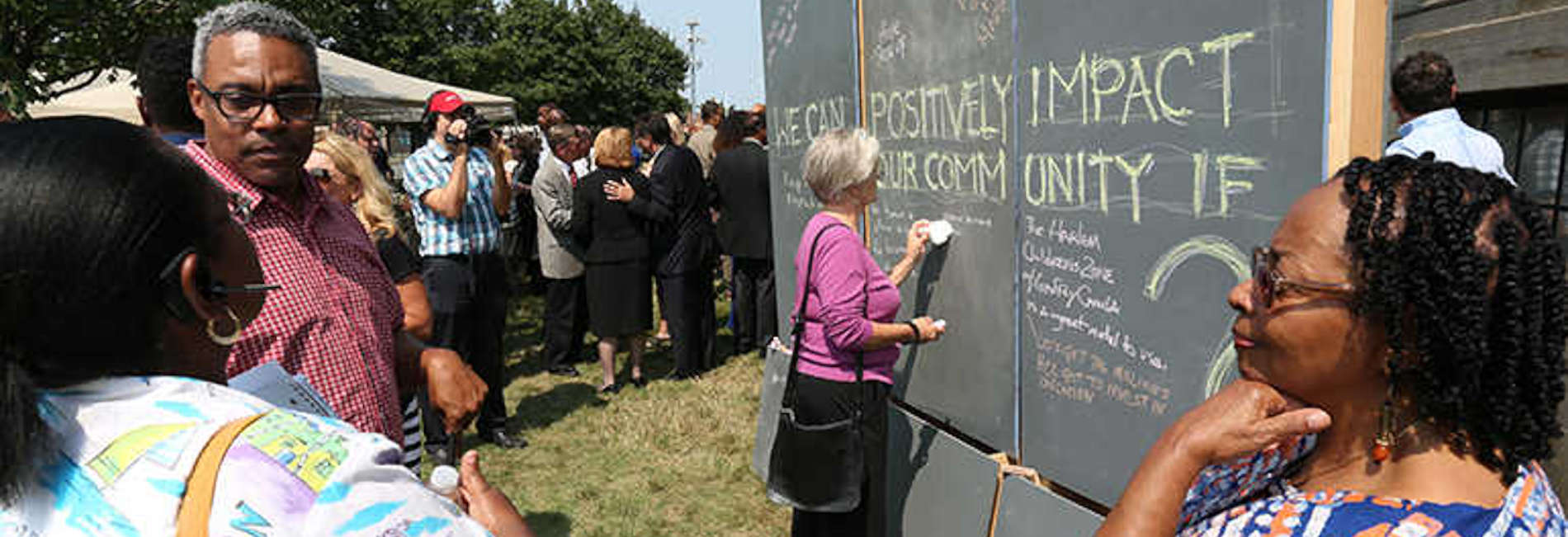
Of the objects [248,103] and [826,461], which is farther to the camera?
[826,461]

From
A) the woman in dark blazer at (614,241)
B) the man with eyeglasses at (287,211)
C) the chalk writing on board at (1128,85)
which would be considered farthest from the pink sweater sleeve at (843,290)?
the woman in dark blazer at (614,241)

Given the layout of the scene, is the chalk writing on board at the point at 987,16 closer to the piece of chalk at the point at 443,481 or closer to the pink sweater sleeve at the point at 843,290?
the pink sweater sleeve at the point at 843,290

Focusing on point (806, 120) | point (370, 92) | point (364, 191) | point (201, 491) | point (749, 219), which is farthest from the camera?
point (370, 92)

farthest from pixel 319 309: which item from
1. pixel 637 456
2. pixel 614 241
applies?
pixel 614 241

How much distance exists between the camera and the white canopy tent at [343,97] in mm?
11523

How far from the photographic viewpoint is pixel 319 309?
1930 millimetres

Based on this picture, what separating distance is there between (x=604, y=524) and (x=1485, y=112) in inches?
184

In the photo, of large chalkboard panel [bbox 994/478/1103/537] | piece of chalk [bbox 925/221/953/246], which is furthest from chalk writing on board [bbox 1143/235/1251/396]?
piece of chalk [bbox 925/221/953/246]

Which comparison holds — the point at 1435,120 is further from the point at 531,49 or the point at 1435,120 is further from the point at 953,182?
the point at 531,49

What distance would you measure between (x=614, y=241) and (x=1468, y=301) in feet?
20.3

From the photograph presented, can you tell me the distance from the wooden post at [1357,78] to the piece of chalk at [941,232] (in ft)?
5.57

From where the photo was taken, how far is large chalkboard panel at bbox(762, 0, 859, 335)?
445cm

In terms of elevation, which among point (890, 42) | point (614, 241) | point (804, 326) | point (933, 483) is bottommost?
point (933, 483)

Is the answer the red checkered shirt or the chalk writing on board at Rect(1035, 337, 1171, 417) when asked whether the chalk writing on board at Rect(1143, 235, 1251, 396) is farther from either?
the red checkered shirt
